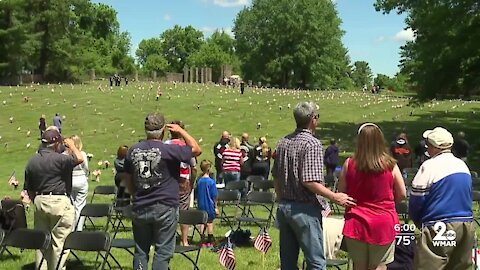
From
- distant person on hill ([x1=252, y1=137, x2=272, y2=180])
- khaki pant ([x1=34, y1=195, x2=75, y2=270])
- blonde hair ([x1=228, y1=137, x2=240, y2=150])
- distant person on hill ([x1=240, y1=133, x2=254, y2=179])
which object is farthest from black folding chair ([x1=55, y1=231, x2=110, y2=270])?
distant person on hill ([x1=252, y1=137, x2=272, y2=180])

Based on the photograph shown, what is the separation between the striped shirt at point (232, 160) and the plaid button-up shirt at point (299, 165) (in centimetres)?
818

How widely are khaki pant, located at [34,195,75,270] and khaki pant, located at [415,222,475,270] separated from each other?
368 centimetres

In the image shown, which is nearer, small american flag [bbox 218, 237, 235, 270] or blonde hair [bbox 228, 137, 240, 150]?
small american flag [bbox 218, 237, 235, 270]

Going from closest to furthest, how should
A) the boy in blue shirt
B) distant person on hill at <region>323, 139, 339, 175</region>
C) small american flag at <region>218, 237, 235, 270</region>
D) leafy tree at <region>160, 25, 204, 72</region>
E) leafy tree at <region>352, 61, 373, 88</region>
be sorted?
small american flag at <region>218, 237, 235, 270</region>
the boy in blue shirt
distant person on hill at <region>323, 139, 339, 175</region>
leafy tree at <region>160, 25, 204, 72</region>
leafy tree at <region>352, 61, 373, 88</region>

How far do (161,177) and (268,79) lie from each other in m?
75.2

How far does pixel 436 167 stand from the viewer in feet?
17.7

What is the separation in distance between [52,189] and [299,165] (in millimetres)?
2846

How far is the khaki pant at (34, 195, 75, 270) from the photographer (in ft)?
22.5

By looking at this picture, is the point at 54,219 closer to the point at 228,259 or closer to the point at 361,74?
the point at 228,259

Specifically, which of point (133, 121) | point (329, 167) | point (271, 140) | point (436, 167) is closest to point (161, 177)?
point (436, 167)

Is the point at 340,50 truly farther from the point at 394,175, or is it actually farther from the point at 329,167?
the point at 394,175

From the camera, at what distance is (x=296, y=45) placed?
78875 millimetres

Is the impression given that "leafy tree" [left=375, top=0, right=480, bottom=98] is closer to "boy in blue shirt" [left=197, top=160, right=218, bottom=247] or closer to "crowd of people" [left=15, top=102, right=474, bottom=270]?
"boy in blue shirt" [left=197, top=160, right=218, bottom=247]

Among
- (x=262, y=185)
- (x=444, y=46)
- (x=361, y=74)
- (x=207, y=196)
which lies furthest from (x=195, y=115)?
(x=361, y=74)
